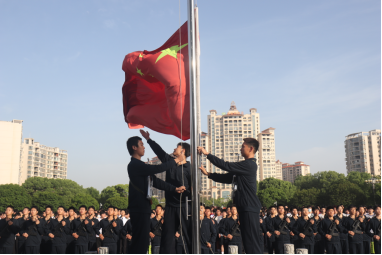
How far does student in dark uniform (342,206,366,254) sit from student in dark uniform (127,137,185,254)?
25.2ft

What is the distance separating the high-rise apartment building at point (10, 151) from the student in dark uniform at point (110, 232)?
73.5m

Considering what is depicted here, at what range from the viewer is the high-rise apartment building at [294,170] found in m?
155

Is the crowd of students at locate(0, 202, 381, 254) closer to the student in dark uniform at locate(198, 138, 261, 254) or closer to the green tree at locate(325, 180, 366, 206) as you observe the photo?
the student in dark uniform at locate(198, 138, 261, 254)

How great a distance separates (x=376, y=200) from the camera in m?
49.0

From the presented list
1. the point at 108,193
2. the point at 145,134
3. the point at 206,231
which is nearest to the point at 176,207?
the point at 145,134

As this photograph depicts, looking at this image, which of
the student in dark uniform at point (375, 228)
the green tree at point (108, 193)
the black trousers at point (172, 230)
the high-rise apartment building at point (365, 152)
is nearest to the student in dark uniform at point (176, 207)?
the black trousers at point (172, 230)

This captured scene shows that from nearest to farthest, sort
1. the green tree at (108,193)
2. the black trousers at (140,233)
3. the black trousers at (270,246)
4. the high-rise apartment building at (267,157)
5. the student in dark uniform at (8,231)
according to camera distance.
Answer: the black trousers at (140,233), the student in dark uniform at (8,231), the black trousers at (270,246), the green tree at (108,193), the high-rise apartment building at (267,157)

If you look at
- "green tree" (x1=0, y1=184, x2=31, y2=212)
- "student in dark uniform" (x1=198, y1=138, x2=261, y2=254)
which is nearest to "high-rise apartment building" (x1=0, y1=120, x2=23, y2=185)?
"green tree" (x1=0, y1=184, x2=31, y2=212)

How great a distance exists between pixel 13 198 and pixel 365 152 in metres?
106

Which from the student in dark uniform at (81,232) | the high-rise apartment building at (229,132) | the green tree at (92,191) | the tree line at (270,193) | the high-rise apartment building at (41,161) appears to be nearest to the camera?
the student in dark uniform at (81,232)

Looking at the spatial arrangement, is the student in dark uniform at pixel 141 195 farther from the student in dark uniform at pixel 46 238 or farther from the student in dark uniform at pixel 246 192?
the student in dark uniform at pixel 46 238

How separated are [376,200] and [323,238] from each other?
4444 centimetres

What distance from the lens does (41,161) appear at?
118 meters

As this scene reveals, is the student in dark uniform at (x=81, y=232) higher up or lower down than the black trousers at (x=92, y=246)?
higher up
